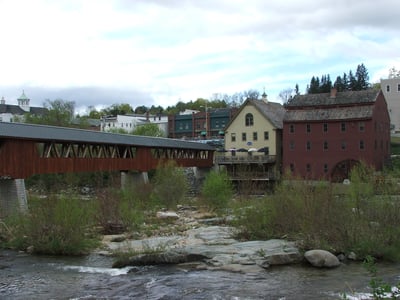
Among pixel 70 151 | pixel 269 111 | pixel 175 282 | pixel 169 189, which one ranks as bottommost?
pixel 175 282

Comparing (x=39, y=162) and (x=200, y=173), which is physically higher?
(x=39, y=162)

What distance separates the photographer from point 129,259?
54.4 feet

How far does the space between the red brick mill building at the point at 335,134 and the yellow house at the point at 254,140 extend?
310 cm

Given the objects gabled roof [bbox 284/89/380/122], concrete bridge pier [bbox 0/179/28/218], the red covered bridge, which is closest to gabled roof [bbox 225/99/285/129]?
gabled roof [bbox 284/89/380/122]

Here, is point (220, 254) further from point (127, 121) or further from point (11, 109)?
point (11, 109)

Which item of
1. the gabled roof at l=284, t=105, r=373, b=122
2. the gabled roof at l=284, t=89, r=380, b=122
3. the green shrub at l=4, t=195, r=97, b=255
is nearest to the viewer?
the green shrub at l=4, t=195, r=97, b=255

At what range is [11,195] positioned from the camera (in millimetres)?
31156

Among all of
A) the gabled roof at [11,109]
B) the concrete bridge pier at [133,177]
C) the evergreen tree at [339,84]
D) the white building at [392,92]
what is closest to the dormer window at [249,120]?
the concrete bridge pier at [133,177]

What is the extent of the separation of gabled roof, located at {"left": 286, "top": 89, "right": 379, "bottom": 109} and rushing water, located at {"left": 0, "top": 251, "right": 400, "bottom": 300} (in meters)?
41.4

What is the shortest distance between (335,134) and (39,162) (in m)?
32.1

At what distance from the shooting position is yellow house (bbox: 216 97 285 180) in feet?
197

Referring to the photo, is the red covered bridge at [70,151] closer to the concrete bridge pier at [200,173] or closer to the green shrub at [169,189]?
the concrete bridge pier at [200,173]

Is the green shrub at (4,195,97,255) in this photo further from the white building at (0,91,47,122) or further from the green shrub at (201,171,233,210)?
the white building at (0,91,47,122)

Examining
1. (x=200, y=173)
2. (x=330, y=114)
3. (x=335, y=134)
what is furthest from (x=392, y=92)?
(x=200, y=173)
